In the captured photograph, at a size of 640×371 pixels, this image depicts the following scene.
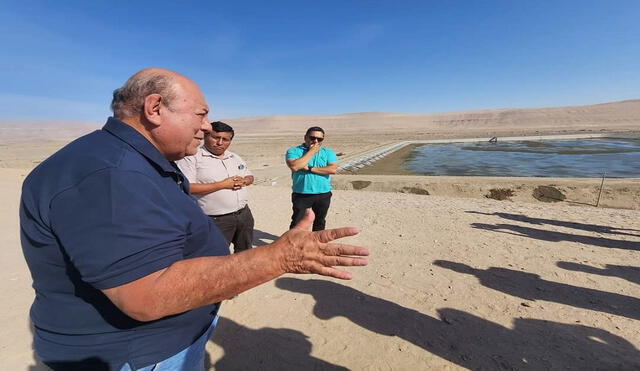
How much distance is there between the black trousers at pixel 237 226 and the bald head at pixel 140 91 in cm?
242

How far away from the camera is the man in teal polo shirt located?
15.1 ft

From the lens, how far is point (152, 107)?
53.1 inches

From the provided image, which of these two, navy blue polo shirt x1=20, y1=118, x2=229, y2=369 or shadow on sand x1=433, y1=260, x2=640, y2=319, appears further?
shadow on sand x1=433, y1=260, x2=640, y2=319

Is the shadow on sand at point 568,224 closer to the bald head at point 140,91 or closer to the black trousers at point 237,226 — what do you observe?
the black trousers at point 237,226

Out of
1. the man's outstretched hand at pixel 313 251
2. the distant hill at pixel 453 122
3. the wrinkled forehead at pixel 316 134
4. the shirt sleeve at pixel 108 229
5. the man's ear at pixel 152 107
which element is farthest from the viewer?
the distant hill at pixel 453 122

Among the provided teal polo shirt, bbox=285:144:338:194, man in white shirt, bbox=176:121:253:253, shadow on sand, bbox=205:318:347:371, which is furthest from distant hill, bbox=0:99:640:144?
shadow on sand, bbox=205:318:347:371

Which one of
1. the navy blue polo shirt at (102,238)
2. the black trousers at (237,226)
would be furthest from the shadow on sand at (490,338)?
the navy blue polo shirt at (102,238)

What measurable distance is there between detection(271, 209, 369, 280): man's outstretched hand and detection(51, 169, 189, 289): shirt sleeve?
18.1 inches

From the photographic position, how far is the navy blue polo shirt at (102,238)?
99 centimetres

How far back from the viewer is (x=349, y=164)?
21688 mm

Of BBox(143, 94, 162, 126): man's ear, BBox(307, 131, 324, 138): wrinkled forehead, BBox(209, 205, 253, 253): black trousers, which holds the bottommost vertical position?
BBox(209, 205, 253, 253): black trousers

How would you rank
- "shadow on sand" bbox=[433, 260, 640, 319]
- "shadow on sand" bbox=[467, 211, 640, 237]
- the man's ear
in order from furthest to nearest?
"shadow on sand" bbox=[467, 211, 640, 237], "shadow on sand" bbox=[433, 260, 640, 319], the man's ear

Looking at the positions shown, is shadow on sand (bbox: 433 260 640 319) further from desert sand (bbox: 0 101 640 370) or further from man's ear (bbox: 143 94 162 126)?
man's ear (bbox: 143 94 162 126)

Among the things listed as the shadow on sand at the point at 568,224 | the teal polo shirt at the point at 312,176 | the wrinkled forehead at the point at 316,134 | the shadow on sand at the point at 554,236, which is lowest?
the shadow on sand at the point at 554,236
